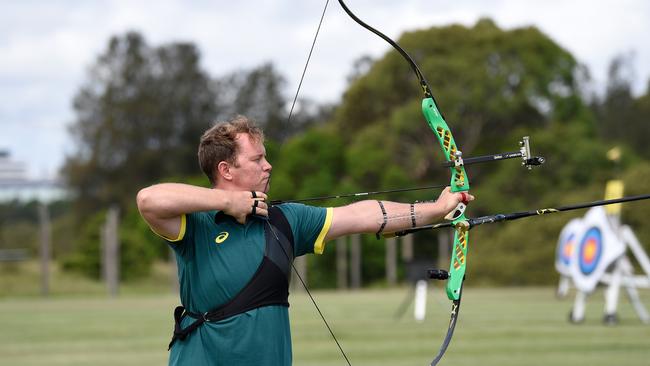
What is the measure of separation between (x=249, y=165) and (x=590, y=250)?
1555 centimetres

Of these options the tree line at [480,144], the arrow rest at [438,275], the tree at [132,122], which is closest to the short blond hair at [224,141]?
the arrow rest at [438,275]

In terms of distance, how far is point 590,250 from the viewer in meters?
19.5

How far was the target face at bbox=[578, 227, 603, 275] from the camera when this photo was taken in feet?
62.6

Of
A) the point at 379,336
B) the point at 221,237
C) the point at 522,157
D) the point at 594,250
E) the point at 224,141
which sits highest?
the point at 594,250

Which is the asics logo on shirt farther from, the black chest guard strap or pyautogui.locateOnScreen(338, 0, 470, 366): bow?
pyautogui.locateOnScreen(338, 0, 470, 366): bow

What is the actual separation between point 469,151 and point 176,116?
22894 mm

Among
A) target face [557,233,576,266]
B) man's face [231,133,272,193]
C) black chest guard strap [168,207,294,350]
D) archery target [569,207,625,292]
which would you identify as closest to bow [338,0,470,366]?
black chest guard strap [168,207,294,350]

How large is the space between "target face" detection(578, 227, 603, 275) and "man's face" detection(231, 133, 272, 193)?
48.9 feet

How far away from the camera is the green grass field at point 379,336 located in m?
12.7

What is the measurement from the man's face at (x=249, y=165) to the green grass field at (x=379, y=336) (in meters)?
7.45

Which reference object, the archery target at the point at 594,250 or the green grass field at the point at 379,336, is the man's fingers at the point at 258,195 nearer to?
A: the green grass field at the point at 379,336

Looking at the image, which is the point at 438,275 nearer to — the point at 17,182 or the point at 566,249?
the point at 566,249

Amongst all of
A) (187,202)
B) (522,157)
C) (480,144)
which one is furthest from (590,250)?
(480,144)

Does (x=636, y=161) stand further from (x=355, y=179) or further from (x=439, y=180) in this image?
(x=355, y=179)
